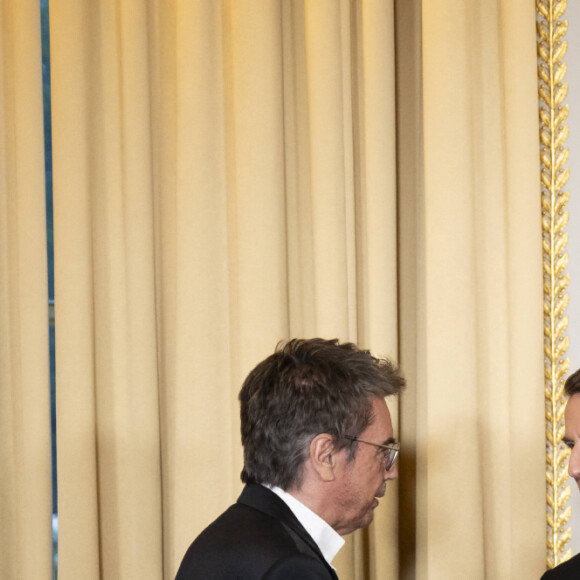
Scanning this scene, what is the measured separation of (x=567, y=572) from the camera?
185 cm

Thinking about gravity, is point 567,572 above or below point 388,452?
below

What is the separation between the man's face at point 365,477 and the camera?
175 centimetres

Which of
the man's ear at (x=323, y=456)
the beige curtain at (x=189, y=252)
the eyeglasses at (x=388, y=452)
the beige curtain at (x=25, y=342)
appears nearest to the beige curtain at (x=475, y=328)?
the beige curtain at (x=189, y=252)

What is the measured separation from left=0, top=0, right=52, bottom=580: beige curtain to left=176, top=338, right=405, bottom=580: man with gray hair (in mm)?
871

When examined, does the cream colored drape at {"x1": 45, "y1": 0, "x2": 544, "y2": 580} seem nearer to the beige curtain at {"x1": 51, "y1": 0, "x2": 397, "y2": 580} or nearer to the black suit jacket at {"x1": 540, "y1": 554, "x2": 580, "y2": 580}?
the beige curtain at {"x1": 51, "y1": 0, "x2": 397, "y2": 580}

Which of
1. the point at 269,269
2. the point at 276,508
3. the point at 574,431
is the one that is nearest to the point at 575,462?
the point at 574,431

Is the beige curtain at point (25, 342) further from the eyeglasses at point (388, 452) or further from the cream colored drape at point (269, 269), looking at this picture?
the eyeglasses at point (388, 452)

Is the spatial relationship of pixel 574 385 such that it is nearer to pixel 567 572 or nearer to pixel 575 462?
pixel 575 462

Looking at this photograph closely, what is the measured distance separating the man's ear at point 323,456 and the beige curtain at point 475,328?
2.43 feet

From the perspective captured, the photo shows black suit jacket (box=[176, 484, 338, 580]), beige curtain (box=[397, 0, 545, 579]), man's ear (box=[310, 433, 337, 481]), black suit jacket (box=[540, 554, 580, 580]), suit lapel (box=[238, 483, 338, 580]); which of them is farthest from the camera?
beige curtain (box=[397, 0, 545, 579])

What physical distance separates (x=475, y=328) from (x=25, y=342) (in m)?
1.25

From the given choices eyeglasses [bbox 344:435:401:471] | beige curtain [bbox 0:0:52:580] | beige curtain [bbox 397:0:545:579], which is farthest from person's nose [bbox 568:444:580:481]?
beige curtain [bbox 0:0:52:580]

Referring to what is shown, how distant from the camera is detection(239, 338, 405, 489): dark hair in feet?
5.56

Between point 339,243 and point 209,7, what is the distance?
76 centimetres
